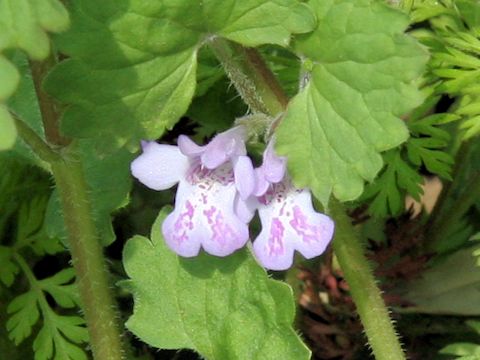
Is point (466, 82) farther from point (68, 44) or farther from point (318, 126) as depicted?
point (68, 44)

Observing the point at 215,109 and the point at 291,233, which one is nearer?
the point at 291,233

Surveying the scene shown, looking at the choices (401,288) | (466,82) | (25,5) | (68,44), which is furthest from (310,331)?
(25,5)

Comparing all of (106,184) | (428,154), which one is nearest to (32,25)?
(106,184)

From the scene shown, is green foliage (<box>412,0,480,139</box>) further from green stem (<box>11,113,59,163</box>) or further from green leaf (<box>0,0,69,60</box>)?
green leaf (<box>0,0,69,60</box>)

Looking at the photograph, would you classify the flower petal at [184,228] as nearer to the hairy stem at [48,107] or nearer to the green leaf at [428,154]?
the hairy stem at [48,107]

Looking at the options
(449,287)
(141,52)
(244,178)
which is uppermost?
(141,52)

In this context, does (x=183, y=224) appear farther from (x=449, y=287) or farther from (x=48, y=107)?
(x=449, y=287)
